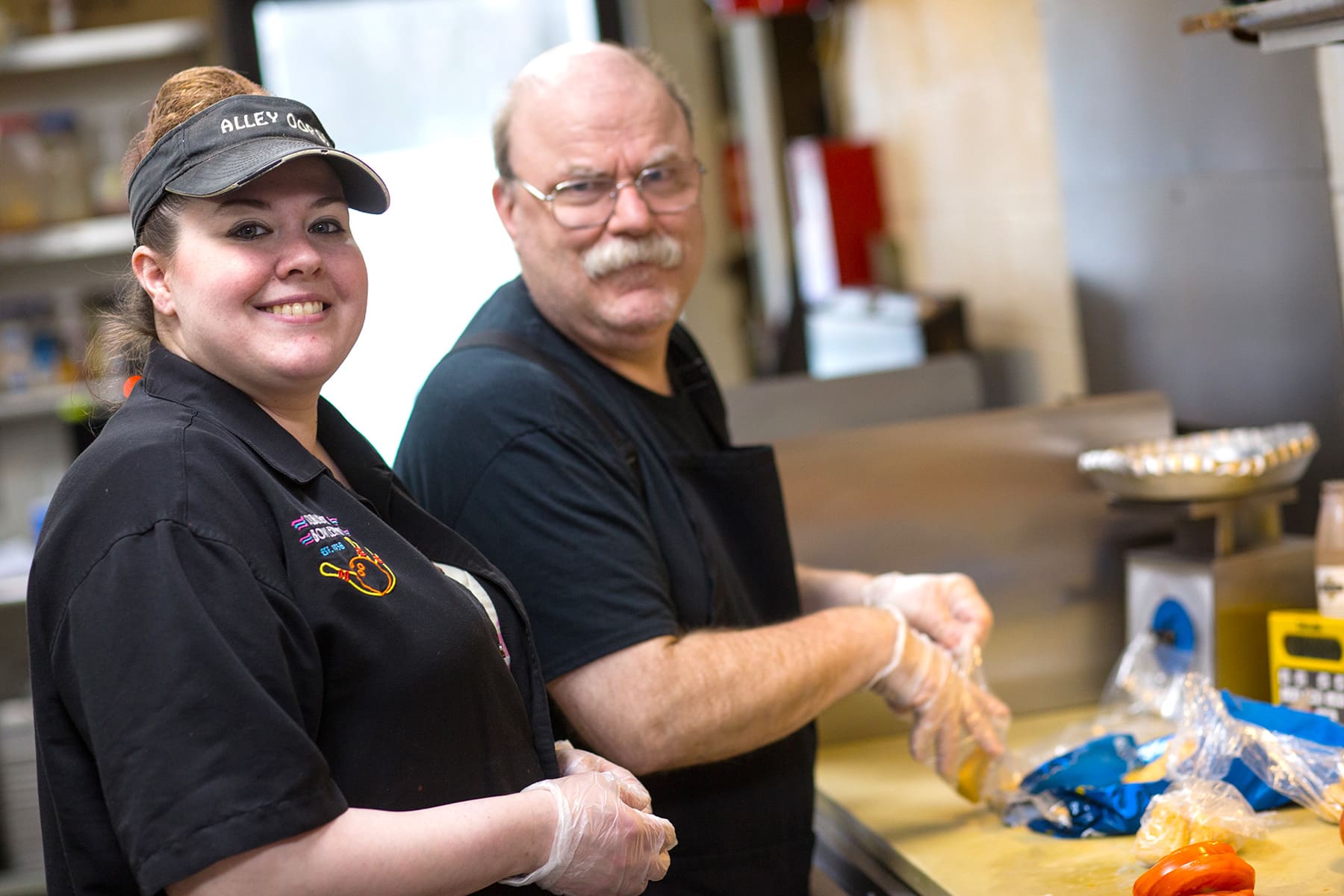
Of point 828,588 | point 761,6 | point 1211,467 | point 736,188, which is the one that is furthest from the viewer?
point 736,188

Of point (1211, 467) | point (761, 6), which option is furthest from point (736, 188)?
point (1211, 467)

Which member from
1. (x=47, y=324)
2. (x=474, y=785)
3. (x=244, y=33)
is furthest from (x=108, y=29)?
(x=474, y=785)

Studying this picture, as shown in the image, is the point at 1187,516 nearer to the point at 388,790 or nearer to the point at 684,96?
the point at 684,96

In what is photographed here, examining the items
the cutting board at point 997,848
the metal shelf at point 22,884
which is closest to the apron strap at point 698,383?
the cutting board at point 997,848

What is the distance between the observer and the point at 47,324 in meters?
4.06

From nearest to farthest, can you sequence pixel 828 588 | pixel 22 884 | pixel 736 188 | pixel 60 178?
pixel 828 588
pixel 22 884
pixel 60 178
pixel 736 188

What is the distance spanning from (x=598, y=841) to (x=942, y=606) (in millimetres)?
709

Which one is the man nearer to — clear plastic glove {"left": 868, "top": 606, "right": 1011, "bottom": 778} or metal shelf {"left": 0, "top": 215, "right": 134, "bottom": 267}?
clear plastic glove {"left": 868, "top": 606, "right": 1011, "bottom": 778}

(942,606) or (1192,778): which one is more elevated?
(942,606)

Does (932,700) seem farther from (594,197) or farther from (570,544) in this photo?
(594,197)

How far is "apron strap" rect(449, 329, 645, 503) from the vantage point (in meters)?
1.47

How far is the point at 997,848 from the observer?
1.52 metres

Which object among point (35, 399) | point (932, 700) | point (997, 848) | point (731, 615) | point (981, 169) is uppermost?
point (981, 169)

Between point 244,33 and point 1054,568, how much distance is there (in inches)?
133
